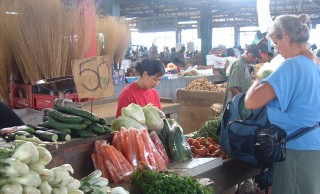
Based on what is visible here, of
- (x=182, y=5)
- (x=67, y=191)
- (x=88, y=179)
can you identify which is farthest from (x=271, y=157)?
(x=182, y=5)

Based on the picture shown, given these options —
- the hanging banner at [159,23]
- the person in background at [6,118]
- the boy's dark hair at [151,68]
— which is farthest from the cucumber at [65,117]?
the hanging banner at [159,23]

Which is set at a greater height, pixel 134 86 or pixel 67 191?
pixel 134 86

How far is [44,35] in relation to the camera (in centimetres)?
430

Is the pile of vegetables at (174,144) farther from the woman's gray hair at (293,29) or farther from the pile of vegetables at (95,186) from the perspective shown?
the woman's gray hair at (293,29)

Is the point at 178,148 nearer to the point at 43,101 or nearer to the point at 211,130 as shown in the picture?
the point at 211,130

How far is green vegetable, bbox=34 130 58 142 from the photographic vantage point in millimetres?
2139

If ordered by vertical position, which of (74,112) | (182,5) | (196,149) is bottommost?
(196,149)

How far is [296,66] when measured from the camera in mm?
2555

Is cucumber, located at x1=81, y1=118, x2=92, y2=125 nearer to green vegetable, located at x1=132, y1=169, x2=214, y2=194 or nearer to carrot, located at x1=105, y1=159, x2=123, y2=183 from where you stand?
carrot, located at x1=105, y1=159, x2=123, y2=183

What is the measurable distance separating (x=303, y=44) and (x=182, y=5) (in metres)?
12.2

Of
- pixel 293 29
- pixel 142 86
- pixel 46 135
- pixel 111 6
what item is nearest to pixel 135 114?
pixel 46 135

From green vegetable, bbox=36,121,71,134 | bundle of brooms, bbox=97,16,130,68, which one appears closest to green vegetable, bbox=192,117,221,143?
green vegetable, bbox=36,121,71,134

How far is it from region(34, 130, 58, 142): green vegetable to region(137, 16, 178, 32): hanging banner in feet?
44.1

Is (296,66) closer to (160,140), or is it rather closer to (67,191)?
(160,140)
